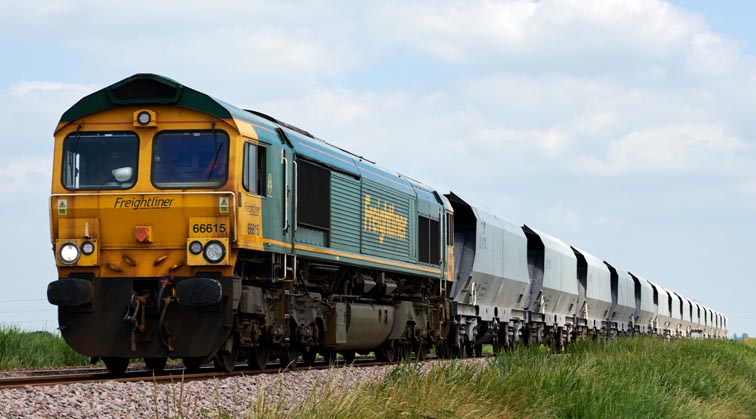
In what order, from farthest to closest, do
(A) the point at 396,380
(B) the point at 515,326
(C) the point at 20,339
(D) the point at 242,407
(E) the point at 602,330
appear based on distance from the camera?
(E) the point at 602,330 < (B) the point at 515,326 < (C) the point at 20,339 < (A) the point at 396,380 < (D) the point at 242,407

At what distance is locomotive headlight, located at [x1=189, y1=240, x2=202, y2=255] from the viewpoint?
14688 millimetres

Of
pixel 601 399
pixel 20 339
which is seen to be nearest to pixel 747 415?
pixel 601 399

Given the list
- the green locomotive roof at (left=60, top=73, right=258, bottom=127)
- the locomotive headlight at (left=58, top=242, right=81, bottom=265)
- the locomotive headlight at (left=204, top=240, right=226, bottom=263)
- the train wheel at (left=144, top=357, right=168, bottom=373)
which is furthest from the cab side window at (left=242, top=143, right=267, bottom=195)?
the train wheel at (left=144, top=357, right=168, bottom=373)

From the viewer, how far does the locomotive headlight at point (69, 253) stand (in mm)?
14898

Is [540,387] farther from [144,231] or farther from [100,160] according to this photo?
[100,160]

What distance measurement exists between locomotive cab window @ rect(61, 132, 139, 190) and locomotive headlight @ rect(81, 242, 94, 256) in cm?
81

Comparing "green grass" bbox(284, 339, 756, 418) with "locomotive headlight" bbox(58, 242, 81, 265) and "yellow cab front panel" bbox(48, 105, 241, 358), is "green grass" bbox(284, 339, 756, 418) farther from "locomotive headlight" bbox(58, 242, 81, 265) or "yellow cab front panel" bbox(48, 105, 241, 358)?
"locomotive headlight" bbox(58, 242, 81, 265)

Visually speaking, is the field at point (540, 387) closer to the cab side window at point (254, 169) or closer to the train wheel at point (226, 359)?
the train wheel at point (226, 359)

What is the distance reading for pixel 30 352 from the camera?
21.4 metres

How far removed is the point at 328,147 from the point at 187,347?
19.3 ft

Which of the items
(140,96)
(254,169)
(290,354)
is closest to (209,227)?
(254,169)

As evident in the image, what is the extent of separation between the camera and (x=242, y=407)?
10562 millimetres

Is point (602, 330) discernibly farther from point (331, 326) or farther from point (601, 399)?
Answer: point (601, 399)

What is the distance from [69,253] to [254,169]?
2.82 metres
